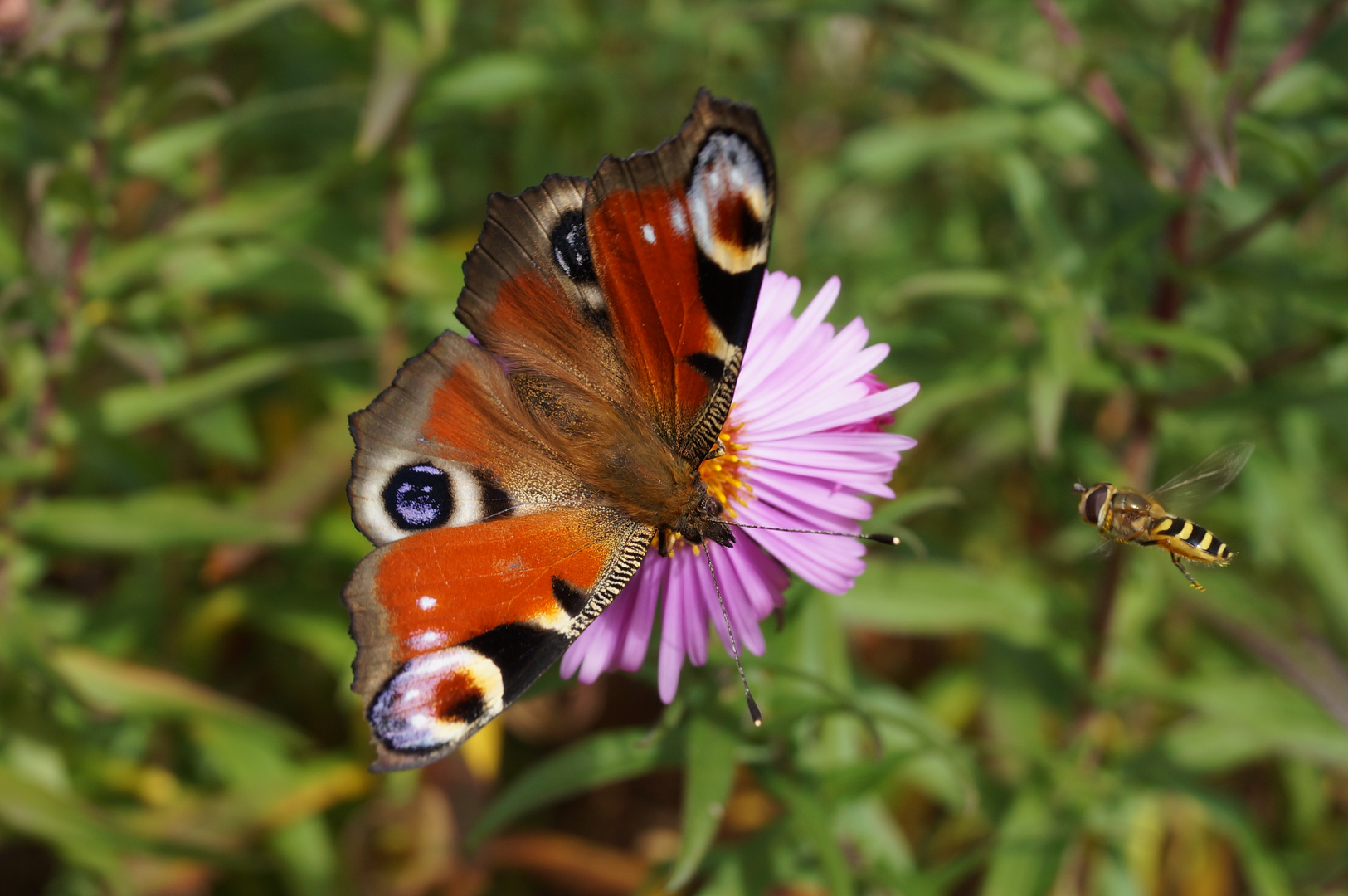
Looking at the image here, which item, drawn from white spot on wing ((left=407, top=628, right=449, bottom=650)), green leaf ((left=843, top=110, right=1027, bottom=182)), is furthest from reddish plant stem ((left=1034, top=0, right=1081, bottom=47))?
white spot on wing ((left=407, top=628, right=449, bottom=650))

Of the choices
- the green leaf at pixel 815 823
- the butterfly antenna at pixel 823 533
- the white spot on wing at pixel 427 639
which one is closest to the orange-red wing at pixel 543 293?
the butterfly antenna at pixel 823 533

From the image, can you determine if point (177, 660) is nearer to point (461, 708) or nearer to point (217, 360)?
point (217, 360)

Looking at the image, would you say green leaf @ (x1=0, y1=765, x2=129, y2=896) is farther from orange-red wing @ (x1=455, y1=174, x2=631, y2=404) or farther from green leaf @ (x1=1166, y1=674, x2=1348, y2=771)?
green leaf @ (x1=1166, y1=674, x2=1348, y2=771)

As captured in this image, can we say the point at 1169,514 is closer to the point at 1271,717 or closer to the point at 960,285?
the point at 960,285

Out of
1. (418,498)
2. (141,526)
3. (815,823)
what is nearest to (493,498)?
(418,498)

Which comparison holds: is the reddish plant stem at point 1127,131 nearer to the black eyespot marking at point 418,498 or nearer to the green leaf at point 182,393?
the black eyespot marking at point 418,498

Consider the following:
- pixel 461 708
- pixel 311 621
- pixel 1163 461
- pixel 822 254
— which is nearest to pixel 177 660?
pixel 311 621
